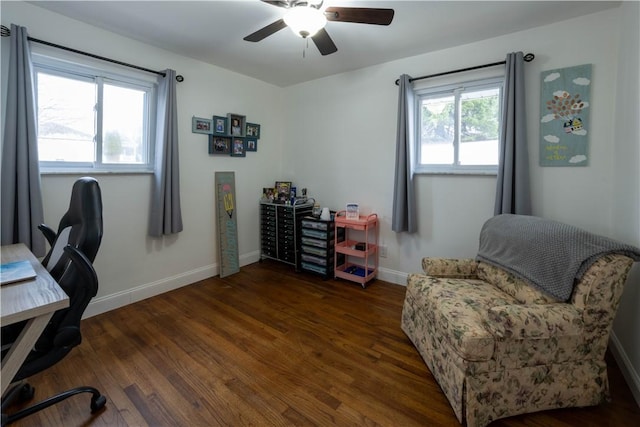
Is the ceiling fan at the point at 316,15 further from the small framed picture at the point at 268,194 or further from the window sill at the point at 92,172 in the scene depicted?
the small framed picture at the point at 268,194

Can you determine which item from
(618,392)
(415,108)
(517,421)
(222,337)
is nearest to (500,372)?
(517,421)

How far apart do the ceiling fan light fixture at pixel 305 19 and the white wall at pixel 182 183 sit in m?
1.82

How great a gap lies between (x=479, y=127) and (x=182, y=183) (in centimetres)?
313

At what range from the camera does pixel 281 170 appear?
176 inches

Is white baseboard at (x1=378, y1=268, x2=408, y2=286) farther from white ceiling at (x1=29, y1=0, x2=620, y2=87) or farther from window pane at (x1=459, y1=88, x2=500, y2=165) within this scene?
white ceiling at (x1=29, y1=0, x2=620, y2=87)

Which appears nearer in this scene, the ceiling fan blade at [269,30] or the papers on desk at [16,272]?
the papers on desk at [16,272]

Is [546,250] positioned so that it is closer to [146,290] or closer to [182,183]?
[182,183]

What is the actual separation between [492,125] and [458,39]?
0.85 m

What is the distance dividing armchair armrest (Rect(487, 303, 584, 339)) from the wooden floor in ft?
1.64

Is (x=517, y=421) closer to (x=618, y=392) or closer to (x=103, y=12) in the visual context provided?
(x=618, y=392)

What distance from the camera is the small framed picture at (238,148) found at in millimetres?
3737

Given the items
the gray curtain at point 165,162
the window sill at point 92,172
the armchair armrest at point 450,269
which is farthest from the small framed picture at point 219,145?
the armchair armrest at point 450,269

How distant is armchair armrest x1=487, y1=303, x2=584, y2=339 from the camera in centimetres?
147

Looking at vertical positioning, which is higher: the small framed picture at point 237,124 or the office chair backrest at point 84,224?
the small framed picture at point 237,124
